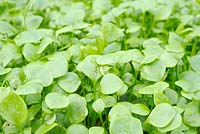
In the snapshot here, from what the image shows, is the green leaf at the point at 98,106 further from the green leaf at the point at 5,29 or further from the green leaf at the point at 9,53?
the green leaf at the point at 5,29

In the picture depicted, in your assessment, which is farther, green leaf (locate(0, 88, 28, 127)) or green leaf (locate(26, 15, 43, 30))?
green leaf (locate(26, 15, 43, 30))

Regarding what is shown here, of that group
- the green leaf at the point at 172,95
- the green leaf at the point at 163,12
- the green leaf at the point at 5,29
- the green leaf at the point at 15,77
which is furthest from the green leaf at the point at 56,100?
the green leaf at the point at 163,12

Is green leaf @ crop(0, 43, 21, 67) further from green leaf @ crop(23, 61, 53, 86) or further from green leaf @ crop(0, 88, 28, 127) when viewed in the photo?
green leaf @ crop(0, 88, 28, 127)

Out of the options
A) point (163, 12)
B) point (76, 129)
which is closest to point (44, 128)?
point (76, 129)

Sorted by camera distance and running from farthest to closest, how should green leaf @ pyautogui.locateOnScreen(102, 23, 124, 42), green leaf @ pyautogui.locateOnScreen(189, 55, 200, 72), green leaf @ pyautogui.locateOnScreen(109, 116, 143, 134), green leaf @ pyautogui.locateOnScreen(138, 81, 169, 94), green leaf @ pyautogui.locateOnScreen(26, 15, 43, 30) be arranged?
green leaf @ pyautogui.locateOnScreen(26, 15, 43, 30), green leaf @ pyautogui.locateOnScreen(102, 23, 124, 42), green leaf @ pyautogui.locateOnScreen(189, 55, 200, 72), green leaf @ pyautogui.locateOnScreen(138, 81, 169, 94), green leaf @ pyautogui.locateOnScreen(109, 116, 143, 134)

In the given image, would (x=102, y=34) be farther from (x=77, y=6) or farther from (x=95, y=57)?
(x=77, y=6)

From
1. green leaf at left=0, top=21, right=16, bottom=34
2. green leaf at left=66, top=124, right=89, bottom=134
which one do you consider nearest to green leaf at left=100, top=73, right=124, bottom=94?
green leaf at left=66, top=124, right=89, bottom=134
